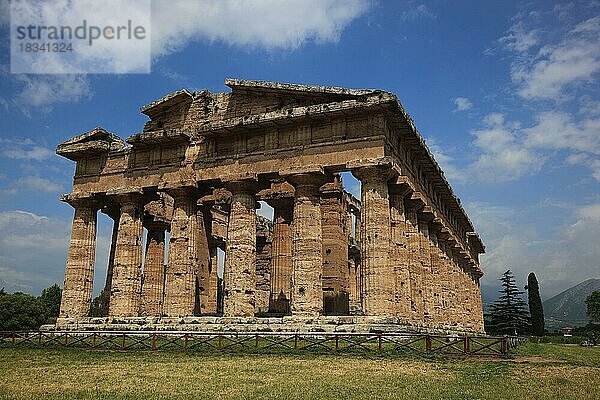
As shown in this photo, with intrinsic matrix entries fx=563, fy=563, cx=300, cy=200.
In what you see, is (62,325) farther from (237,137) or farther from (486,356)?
(486,356)

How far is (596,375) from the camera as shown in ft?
49.8

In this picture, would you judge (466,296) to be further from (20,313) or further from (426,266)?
(20,313)

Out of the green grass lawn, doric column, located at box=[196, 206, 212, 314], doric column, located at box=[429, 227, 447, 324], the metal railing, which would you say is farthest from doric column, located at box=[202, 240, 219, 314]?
the green grass lawn

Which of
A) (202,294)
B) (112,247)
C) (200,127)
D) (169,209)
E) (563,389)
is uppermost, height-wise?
(200,127)

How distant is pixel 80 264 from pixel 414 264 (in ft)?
62.0

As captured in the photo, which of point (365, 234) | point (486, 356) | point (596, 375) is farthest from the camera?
point (365, 234)

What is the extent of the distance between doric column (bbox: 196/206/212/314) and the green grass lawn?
52.0 ft

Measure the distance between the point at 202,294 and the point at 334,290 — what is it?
29.3 feet

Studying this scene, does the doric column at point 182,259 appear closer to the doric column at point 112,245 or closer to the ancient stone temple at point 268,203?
the ancient stone temple at point 268,203

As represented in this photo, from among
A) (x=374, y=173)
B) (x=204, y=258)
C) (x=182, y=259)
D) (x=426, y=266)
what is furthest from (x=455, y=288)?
(x=182, y=259)

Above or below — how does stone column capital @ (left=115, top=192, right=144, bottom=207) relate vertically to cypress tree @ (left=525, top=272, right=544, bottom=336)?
above

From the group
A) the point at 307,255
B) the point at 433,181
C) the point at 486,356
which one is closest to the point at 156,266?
the point at 307,255

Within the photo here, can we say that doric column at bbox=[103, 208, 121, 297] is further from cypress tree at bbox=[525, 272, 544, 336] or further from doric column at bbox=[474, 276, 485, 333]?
cypress tree at bbox=[525, 272, 544, 336]

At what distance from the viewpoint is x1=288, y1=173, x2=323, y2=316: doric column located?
25.5 m
